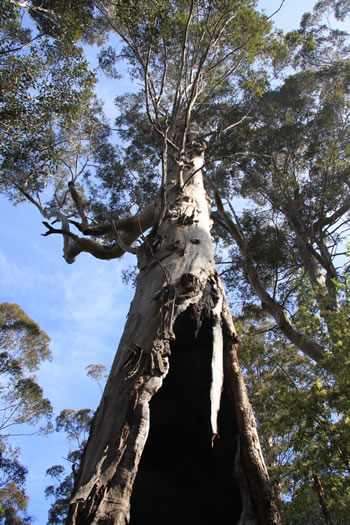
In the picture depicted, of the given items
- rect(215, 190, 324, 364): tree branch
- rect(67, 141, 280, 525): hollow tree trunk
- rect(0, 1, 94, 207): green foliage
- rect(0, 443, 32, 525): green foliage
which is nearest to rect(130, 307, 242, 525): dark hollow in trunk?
rect(67, 141, 280, 525): hollow tree trunk

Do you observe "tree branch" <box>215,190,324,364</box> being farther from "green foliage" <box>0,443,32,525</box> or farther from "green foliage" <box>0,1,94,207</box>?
"green foliage" <box>0,443,32,525</box>

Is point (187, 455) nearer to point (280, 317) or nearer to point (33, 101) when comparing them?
point (280, 317)

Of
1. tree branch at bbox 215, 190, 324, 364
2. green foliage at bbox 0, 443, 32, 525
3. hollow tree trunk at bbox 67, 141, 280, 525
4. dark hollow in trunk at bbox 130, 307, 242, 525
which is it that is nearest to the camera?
hollow tree trunk at bbox 67, 141, 280, 525

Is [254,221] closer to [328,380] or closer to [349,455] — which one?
[328,380]

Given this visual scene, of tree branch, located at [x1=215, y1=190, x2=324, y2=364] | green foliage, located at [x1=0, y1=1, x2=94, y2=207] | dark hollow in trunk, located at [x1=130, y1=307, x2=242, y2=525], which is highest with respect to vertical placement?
green foliage, located at [x1=0, y1=1, x2=94, y2=207]

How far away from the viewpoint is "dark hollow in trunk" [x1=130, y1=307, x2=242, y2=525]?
1987mm

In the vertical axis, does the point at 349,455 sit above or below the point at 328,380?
below

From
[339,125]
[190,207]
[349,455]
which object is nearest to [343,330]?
[349,455]

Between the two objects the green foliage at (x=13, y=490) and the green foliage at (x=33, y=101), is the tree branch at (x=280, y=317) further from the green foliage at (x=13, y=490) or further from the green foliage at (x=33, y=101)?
the green foliage at (x=13, y=490)

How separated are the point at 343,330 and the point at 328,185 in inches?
257

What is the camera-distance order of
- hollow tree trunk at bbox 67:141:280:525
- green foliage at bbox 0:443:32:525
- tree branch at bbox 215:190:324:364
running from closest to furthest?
1. hollow tree trunk at bbox 67:141:280:525
2. tree branch at bbox 215:190:324:364
3. green foliage at bbox 0:443:32:525

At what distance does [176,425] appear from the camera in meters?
2.17

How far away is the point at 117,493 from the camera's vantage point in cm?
142

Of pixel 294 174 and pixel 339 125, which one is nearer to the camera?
pixel 294 174
